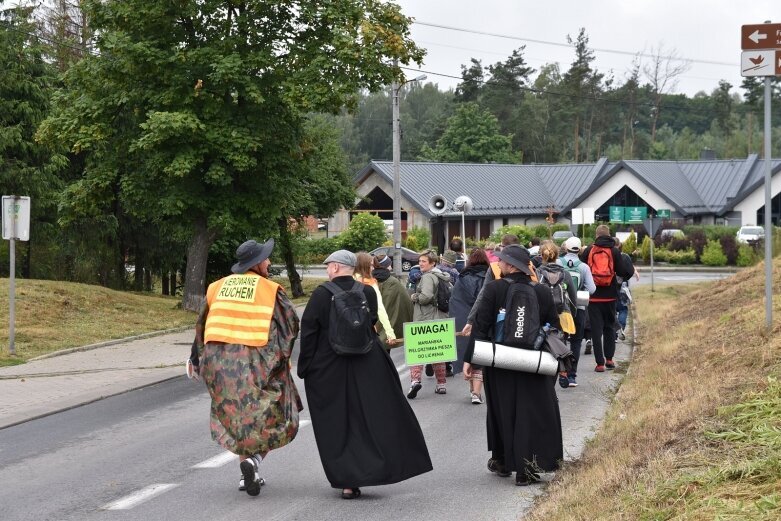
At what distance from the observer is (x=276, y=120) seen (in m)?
25.1

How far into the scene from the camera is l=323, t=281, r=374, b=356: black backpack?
7.62m

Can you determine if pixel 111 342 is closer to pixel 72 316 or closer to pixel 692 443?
pixel 72 316

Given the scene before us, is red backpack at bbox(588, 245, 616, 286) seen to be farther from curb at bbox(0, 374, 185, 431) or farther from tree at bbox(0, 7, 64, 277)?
tree at bbox(0, 7, 64, 277)

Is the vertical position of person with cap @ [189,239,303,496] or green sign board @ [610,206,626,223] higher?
green sign board @ [610,206,626,223]

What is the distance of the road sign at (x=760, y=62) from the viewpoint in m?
11.9

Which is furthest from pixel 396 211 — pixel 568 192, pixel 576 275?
pixel 568 192

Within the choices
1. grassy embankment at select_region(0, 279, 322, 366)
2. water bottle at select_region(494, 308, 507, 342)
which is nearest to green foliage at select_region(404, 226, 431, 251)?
grassy embankment at select_region(0, 279, 322, 366)

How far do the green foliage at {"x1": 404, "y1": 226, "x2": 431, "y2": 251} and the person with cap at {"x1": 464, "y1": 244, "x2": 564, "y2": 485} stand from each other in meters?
50.9

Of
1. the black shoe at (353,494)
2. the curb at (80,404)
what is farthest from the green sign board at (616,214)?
the black shoe at (353,494)

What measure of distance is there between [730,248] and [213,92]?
38.0 m

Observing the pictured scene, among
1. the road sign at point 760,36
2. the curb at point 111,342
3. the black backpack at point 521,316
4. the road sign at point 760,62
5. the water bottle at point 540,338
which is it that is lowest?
the curb at point 111,342

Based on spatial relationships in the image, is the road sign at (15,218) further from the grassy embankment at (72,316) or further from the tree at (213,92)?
the tree at (213,92)

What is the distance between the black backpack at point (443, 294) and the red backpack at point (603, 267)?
237 centimetres

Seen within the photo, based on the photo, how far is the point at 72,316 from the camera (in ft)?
74.1
